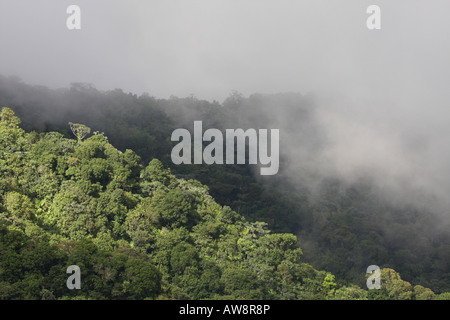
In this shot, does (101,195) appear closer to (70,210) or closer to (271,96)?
(70,210)

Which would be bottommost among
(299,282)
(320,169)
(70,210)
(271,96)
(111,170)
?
(299,282)

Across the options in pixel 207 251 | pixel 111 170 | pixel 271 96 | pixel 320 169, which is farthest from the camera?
pixel 271 96

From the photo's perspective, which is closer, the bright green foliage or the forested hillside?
the bright green foliage

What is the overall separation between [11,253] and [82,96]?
83662 millimetres

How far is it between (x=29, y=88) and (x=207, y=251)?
7421 cm

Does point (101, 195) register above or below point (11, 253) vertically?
above

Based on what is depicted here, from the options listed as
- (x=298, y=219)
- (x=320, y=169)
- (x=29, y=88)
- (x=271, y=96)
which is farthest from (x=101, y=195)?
(x=271, y=96)

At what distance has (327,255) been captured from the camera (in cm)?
8375

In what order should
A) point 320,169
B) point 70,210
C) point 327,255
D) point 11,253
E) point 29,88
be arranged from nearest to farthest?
point 11,253 → point 70,210 → point 327,255 → point 29,88 → point 320,169

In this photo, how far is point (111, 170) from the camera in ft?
163

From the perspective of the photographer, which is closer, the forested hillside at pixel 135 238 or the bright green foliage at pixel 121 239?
the bright green foliage at pixel 121 239

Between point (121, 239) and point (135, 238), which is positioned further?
point (121, 239)

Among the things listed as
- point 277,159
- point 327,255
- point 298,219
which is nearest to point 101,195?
point 327,255

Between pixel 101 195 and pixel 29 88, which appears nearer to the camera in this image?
pixel 101 195
